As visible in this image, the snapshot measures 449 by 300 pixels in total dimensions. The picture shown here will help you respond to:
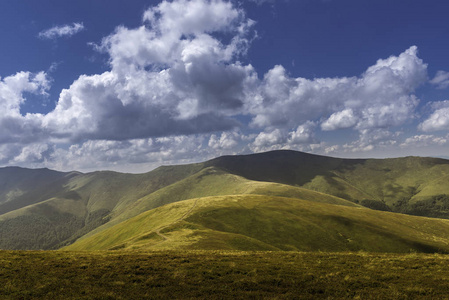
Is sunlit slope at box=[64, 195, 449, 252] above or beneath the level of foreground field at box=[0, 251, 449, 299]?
beneath

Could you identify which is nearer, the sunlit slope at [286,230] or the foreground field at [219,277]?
the foreground field at [219,277]

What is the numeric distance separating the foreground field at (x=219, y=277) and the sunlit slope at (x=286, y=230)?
27317mm

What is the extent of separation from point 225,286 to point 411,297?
1613cm

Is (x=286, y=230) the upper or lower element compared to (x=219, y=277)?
lower

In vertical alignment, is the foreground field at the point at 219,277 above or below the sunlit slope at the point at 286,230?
above

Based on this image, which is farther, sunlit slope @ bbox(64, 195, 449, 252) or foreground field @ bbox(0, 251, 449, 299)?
sunlit slope @ bbox(64, 195, 449, 252)

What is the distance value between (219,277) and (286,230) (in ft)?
235

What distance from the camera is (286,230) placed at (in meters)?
89.8

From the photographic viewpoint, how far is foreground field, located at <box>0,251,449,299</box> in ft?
68.8

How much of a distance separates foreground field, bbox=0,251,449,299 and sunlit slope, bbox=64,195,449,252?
1075 inches

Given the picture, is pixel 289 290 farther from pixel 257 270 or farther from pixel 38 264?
pixel 38 264

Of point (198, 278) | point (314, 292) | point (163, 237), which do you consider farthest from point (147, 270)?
point (163, 237)

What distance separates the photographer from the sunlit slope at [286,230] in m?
68.6

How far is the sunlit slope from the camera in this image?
6856cm
